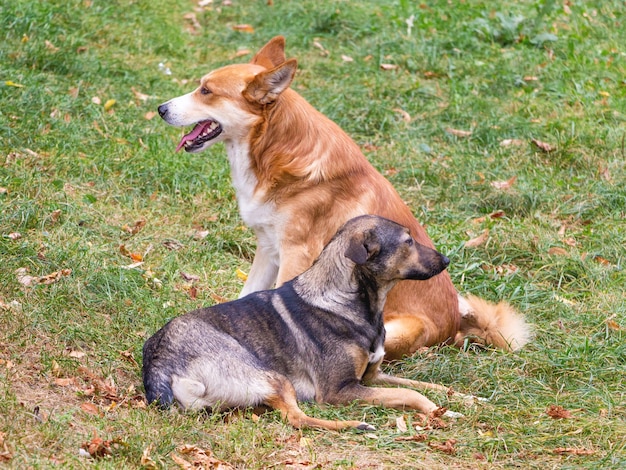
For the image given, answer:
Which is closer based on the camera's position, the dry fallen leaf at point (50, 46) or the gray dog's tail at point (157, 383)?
the gray dog's tail at point (157, 383)

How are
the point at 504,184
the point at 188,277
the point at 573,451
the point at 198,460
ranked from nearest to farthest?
the point at 198,460 < the point at 573,451 < the point at 188,277 < the point at 504,184

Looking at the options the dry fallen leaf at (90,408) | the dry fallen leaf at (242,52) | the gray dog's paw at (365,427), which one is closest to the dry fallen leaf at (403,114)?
the dry fallen leaf at (242,52)

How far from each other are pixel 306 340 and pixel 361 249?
2.17ft

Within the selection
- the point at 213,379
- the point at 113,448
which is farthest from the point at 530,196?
the point at 113,448

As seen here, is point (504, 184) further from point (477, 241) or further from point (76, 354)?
point (76, 354)

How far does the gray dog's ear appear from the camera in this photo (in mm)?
4859

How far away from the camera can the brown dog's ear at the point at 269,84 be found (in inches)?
220

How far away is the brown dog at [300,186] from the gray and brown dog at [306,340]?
0.48 meters

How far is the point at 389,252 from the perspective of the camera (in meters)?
5.13

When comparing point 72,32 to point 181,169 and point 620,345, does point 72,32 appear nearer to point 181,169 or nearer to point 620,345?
point 181,169

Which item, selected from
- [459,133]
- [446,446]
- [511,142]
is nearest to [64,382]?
[446,446]

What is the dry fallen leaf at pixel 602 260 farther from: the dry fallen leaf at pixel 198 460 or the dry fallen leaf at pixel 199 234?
the dry fallen leaf at pixel 198 460

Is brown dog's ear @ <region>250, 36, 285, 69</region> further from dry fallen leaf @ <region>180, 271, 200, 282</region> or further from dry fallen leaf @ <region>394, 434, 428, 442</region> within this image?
dry fallen leaf @ <region>394, 434, 428, 442</region>

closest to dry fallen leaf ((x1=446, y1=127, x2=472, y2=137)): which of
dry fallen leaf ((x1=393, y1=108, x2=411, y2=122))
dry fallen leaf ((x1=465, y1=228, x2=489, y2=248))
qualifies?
dry fallen leaf ((x1=393, y1=108, x2=411, y2=122))
